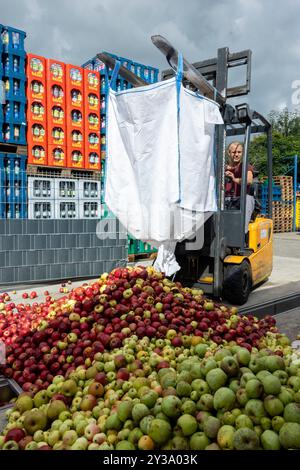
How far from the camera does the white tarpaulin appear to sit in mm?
4746

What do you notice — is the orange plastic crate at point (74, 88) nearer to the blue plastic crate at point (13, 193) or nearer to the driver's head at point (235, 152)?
the blue plastic crate at point (13, 193)

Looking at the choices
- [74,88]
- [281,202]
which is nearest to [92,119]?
[74,88]

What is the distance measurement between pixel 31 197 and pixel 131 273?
3.99 metres

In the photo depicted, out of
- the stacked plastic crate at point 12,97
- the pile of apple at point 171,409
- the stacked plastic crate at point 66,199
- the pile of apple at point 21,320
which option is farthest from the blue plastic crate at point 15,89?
the pile of apple at point 171,409

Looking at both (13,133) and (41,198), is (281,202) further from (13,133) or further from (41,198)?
(41,198)

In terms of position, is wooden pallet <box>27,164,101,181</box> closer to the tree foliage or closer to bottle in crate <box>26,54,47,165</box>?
bottle in crate <box>26,54,47,165</box>

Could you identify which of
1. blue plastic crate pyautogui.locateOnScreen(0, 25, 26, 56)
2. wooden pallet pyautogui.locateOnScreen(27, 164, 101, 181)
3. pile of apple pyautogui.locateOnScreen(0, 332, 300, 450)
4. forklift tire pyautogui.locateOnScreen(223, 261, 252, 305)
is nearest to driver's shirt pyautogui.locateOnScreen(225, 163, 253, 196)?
forklift tire pyautogui.locateOnScreen(223, 261, 252, 305)

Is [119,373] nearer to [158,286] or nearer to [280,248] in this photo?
[158,286]

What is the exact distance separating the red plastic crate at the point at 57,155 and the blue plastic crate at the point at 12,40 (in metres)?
2.17

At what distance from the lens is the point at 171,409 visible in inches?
92.4

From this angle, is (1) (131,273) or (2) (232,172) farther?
(2) (232,172)

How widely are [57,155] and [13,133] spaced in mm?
1131
